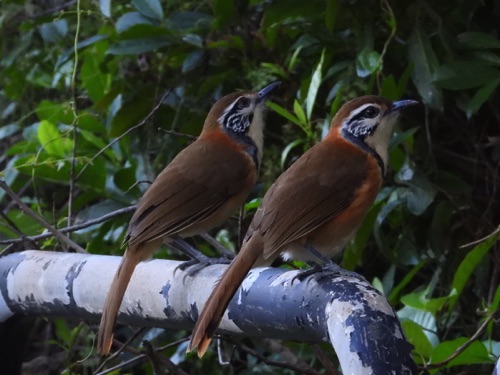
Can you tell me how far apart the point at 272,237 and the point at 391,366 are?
0.98 metres

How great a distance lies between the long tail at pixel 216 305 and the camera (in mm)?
2084

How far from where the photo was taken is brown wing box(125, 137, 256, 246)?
3.04 m

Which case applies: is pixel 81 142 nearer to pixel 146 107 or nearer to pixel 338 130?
pixel 146 107

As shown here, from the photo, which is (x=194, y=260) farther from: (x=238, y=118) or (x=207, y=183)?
(x=238, y=118)

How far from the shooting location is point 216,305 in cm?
213

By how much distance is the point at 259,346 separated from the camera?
4047 mm

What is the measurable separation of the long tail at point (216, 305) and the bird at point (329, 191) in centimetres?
14

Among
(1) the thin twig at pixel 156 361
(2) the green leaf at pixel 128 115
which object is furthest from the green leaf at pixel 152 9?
(1) the thin twig at pixel 156 361

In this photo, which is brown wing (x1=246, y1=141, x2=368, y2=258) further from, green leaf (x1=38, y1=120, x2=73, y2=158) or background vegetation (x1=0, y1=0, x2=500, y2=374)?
green leaf (x1=38, y1=120, x2=73, y2=158)

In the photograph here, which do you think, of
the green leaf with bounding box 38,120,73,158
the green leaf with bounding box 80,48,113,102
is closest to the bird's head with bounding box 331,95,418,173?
the green leaf with bounding box 38,120,73,158

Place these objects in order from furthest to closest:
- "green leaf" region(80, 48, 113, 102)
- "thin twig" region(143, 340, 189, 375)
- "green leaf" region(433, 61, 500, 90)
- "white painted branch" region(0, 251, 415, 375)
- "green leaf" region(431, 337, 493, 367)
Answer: "green leaf" region(80, 48, 113, 102) → "green leaf" region(433, 61, 500, 90) → "green leaf" region(431, 337, 493, 367) → "thin twig" region(143, 340, 189, 375) → "white painted branch" region(0, 251, 415, 375)

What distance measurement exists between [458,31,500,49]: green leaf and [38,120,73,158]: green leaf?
162 centimetres

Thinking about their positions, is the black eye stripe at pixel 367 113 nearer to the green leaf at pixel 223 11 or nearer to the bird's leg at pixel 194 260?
the bird's leg at pixel 194 260

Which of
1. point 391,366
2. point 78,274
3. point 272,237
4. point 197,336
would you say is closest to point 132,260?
Answer: point 78,274
